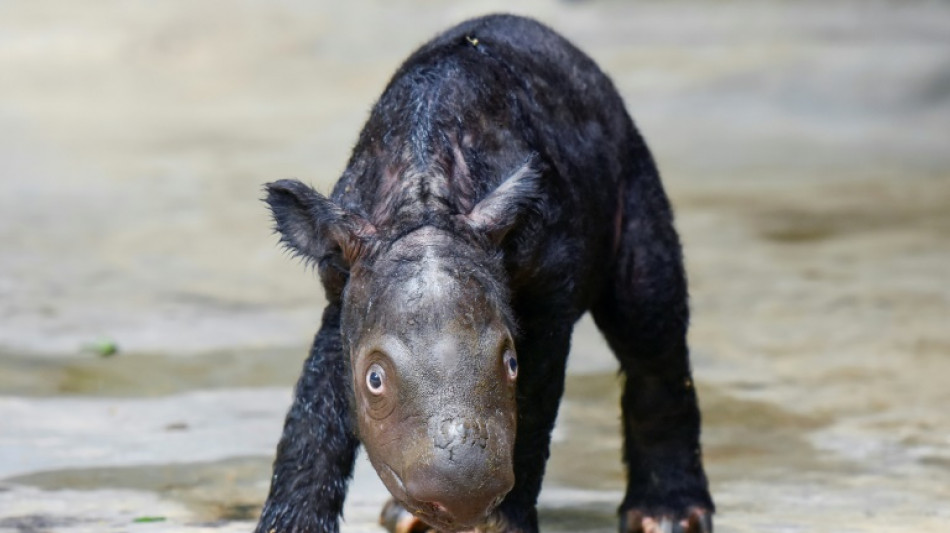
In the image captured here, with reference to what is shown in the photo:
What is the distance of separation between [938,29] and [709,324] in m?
10.6

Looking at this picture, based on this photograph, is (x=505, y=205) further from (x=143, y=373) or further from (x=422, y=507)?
(x=143, y=373)

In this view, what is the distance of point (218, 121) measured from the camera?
1881 cm

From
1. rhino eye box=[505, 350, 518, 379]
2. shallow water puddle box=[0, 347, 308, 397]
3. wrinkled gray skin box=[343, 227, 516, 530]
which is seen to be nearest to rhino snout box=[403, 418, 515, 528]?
wrinkled gray skin box=[343, 227, 516, 530]

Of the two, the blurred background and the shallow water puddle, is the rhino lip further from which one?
the shallow water puddle

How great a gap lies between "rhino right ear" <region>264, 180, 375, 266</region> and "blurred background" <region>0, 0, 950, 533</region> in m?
1.79

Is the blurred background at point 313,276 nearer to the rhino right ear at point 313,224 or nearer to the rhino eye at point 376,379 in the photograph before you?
the rhino right ear at point 313,224

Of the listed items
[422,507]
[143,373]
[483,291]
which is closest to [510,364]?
[483,291]

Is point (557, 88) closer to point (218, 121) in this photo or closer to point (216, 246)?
point (216, 246)

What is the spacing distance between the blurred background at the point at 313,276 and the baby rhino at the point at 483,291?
814mm

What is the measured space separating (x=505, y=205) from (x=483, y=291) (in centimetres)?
39

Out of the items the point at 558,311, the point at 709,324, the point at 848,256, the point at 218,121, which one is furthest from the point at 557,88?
the point at 218,121

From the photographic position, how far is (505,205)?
4.96 meters

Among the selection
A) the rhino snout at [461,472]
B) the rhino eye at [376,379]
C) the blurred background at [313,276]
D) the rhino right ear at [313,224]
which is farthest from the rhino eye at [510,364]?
the blurred background at [313,276]

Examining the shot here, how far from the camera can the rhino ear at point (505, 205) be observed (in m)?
4.94
